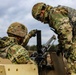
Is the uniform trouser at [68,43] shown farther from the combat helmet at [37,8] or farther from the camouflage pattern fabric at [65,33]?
the combat helmet at [37,8]

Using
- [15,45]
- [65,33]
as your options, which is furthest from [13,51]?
[65,33]

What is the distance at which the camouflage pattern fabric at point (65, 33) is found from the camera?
14.7 feet

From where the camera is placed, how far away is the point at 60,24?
4.58 meters

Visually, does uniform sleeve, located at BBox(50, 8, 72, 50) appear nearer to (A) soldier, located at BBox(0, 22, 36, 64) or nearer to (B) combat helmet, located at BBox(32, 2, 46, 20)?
(B) combat helmet, located at BBox(32, 2, 46, 20)

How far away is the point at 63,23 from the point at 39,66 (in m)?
0.82

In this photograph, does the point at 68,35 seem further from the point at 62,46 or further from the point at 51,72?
the point at 51,72

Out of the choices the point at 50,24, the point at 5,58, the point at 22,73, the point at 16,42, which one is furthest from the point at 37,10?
the point at 22,73

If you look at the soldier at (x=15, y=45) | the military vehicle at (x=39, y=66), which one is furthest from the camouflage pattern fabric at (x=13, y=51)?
the military vehicle at (x=39, y=66)

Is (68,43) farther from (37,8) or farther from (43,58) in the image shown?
(37,8)

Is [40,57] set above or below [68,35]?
below

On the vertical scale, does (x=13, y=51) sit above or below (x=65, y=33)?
below

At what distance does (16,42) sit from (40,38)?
42 centimetres

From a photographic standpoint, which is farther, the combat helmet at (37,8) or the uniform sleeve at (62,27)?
the combat helmet at (37,8)

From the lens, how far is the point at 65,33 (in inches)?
177
